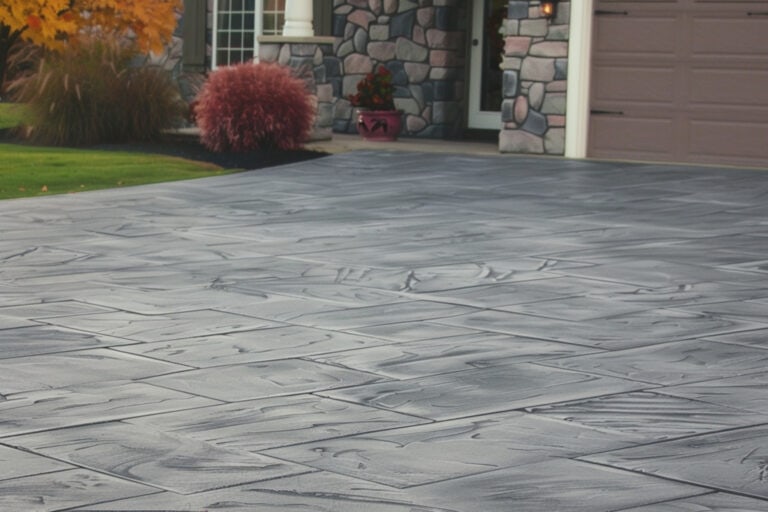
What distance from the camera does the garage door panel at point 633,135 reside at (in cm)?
1605

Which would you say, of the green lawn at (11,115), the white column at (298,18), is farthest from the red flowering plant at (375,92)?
the green lawn at (11,115)

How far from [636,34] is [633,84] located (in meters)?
0.56

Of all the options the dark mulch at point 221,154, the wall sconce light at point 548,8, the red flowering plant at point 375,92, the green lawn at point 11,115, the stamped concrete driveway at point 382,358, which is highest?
the wall sconce light at point 548,8

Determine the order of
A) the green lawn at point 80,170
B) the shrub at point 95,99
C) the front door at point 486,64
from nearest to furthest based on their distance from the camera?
the green lawn at point 80,170
the shrub at point 95,99
the front door at point 486,64

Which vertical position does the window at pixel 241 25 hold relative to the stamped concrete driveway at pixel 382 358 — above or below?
above

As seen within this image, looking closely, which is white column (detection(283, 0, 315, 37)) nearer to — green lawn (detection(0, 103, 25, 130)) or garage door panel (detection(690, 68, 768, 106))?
green lawn (detection(0, 103, 25, 130))

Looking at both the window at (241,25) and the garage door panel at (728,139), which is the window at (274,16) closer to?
the window at (241,25)

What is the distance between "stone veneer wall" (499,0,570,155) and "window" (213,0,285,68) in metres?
4.67

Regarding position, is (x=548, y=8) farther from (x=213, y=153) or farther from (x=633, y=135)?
(x=213, y=153)

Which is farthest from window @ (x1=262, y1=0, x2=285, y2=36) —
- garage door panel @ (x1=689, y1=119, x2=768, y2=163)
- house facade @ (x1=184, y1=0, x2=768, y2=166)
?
garage door panel @ (x1=689, y1=119, x2=768, y2=163)

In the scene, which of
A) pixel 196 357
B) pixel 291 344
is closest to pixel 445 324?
pixel 291 344

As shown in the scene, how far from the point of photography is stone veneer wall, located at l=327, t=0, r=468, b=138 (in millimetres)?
19391

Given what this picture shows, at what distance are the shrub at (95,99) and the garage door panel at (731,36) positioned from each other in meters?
6.47

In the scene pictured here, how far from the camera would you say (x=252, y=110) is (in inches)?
643
